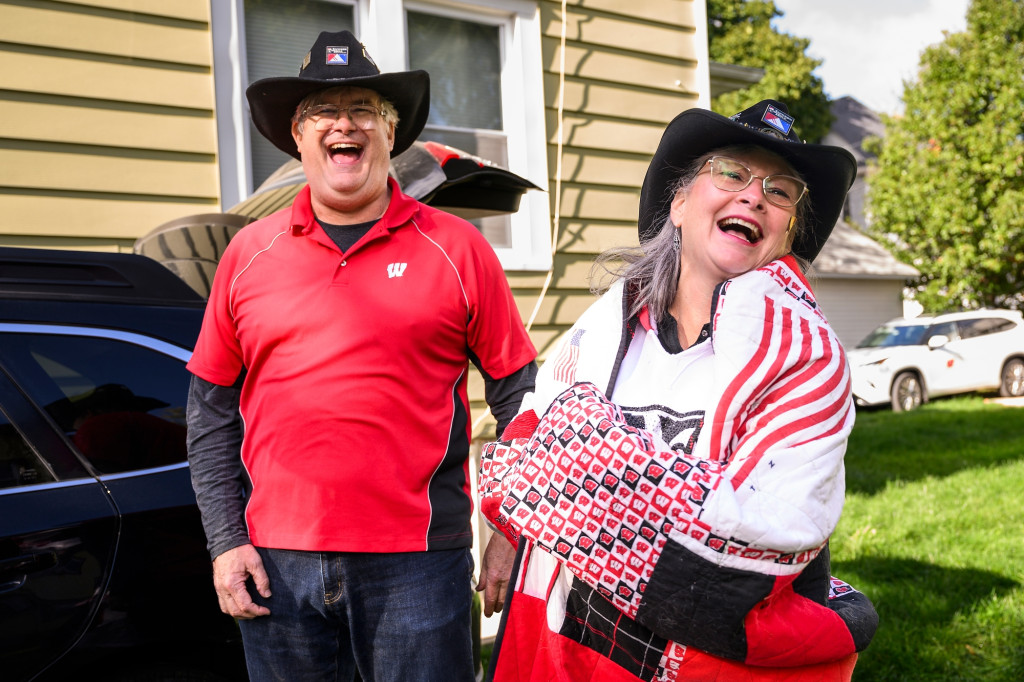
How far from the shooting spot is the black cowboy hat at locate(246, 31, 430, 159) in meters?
2.16

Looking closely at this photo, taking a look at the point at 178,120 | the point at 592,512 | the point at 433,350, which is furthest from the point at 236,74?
the point at 592,512

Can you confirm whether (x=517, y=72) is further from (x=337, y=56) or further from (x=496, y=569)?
(x=496, y=569)

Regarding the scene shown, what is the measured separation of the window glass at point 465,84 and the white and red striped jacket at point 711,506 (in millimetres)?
4114

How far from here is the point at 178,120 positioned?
4434mm

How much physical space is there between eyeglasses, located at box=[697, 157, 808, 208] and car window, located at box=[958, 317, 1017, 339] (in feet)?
50.4

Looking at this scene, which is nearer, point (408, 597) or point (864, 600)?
point (864, 600)

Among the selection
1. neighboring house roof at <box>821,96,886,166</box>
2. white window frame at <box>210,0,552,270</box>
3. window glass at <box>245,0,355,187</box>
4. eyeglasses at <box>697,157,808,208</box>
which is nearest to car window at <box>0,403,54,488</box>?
eyeglasses at <box>697,157,808,208</box>

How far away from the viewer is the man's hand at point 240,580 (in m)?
1.97

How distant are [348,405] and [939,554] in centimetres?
434

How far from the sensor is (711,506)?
1.24m

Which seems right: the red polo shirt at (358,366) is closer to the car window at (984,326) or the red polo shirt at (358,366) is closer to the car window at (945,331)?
the car window at (945,331)

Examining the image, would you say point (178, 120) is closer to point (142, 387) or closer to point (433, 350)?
point (142, 387)

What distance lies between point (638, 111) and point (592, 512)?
5.14 metres

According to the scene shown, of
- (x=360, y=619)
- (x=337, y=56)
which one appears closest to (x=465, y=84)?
(x=337, y=56)
